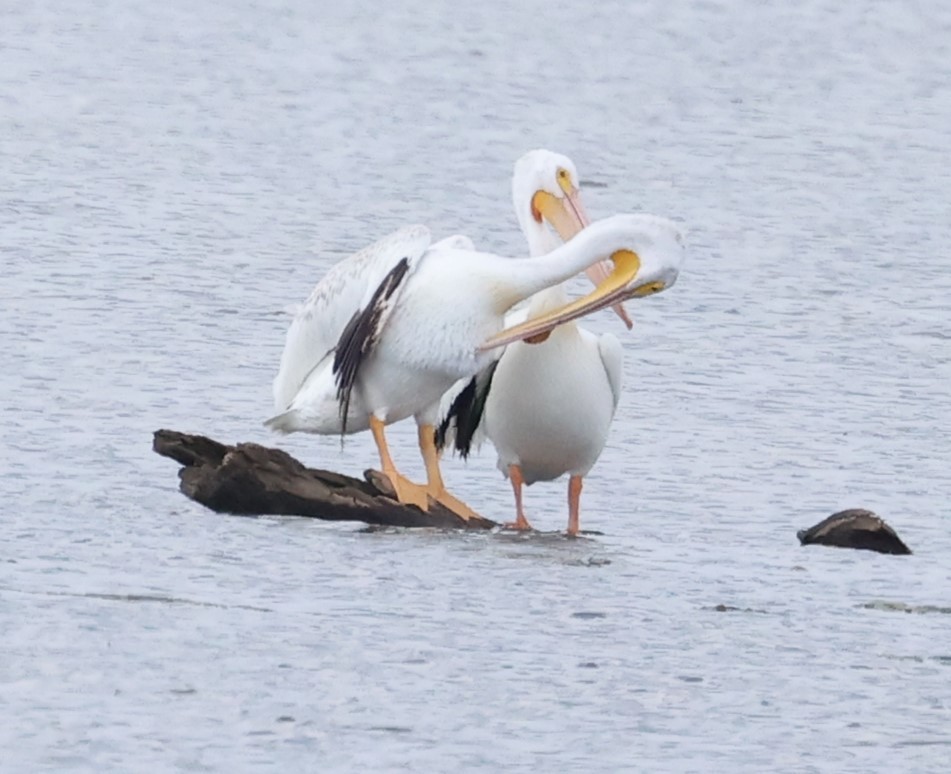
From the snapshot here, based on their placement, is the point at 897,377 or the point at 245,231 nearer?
the point at 897,377

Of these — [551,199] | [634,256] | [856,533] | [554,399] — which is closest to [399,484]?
[554,399]

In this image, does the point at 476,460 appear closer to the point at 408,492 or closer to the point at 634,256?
the point at 408,492

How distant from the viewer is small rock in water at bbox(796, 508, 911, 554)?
24.6 feet

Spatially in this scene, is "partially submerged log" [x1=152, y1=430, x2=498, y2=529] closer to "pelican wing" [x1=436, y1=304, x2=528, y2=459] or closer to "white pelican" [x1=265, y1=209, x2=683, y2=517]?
"white pelican" [x1=265, y1=209, x2=683, y2=517]

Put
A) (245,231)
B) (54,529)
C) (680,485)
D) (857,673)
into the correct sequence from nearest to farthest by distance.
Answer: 1. (857,673)
2. (54,529)
3. (680,485)
4. (245,231)

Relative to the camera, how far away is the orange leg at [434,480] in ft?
25.5

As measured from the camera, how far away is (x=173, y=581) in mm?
6766

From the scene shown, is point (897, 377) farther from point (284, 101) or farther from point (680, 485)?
point (284, 101)

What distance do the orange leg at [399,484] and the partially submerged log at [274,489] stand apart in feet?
0.07

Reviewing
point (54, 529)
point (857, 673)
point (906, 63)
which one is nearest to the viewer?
point (857, 673)

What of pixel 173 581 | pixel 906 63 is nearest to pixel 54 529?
pixel 173 581

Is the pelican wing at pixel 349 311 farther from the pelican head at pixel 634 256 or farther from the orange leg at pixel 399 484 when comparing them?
the pelican head at pixel 634 256

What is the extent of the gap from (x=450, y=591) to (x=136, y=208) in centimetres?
652

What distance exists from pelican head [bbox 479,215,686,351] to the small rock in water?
0.75 meters
